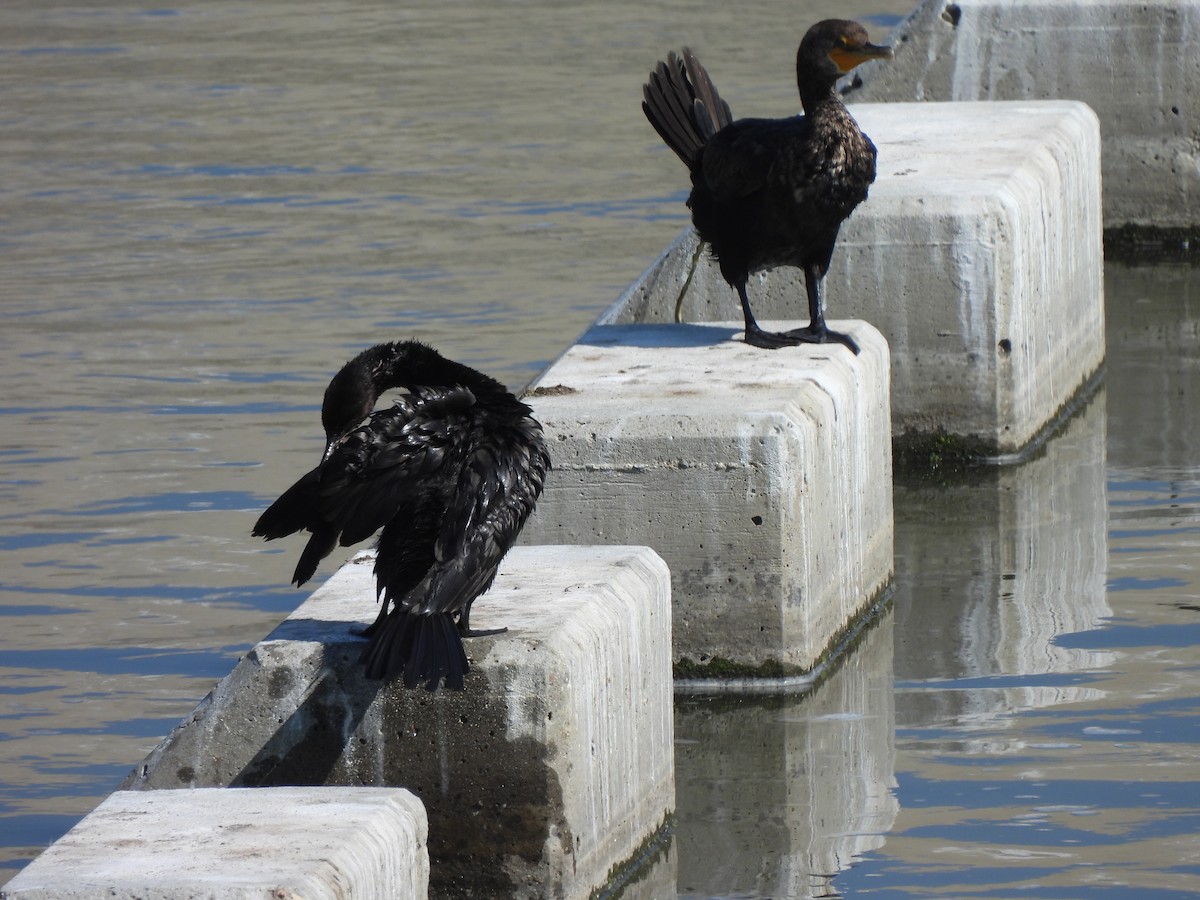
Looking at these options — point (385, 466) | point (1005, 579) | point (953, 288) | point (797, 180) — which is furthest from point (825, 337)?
point (385, 466)

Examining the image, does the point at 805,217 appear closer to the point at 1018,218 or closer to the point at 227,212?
the point at 1018,218

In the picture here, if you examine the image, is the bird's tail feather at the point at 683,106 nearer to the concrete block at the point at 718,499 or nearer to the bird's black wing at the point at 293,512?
the concrete block at the point at 718,499

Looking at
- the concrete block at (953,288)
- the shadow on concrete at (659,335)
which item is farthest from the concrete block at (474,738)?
the concrete block at (953,288)

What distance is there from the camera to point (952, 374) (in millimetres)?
9180

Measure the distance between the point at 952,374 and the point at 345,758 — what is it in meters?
4.44

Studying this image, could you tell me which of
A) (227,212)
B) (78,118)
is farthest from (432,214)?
(78,118)

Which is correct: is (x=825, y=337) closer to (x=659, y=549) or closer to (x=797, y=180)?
(x=797, y=180)

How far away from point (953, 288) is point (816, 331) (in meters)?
1.47

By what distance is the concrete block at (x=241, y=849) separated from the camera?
4.11m

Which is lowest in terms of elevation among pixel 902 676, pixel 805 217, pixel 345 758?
pixel 902 676

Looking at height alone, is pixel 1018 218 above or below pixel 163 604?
→ above

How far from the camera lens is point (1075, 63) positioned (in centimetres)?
1289

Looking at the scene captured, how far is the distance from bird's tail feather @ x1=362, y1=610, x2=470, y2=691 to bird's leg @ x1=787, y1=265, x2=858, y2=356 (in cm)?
297

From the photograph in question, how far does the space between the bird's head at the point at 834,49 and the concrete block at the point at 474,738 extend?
2663 mm
